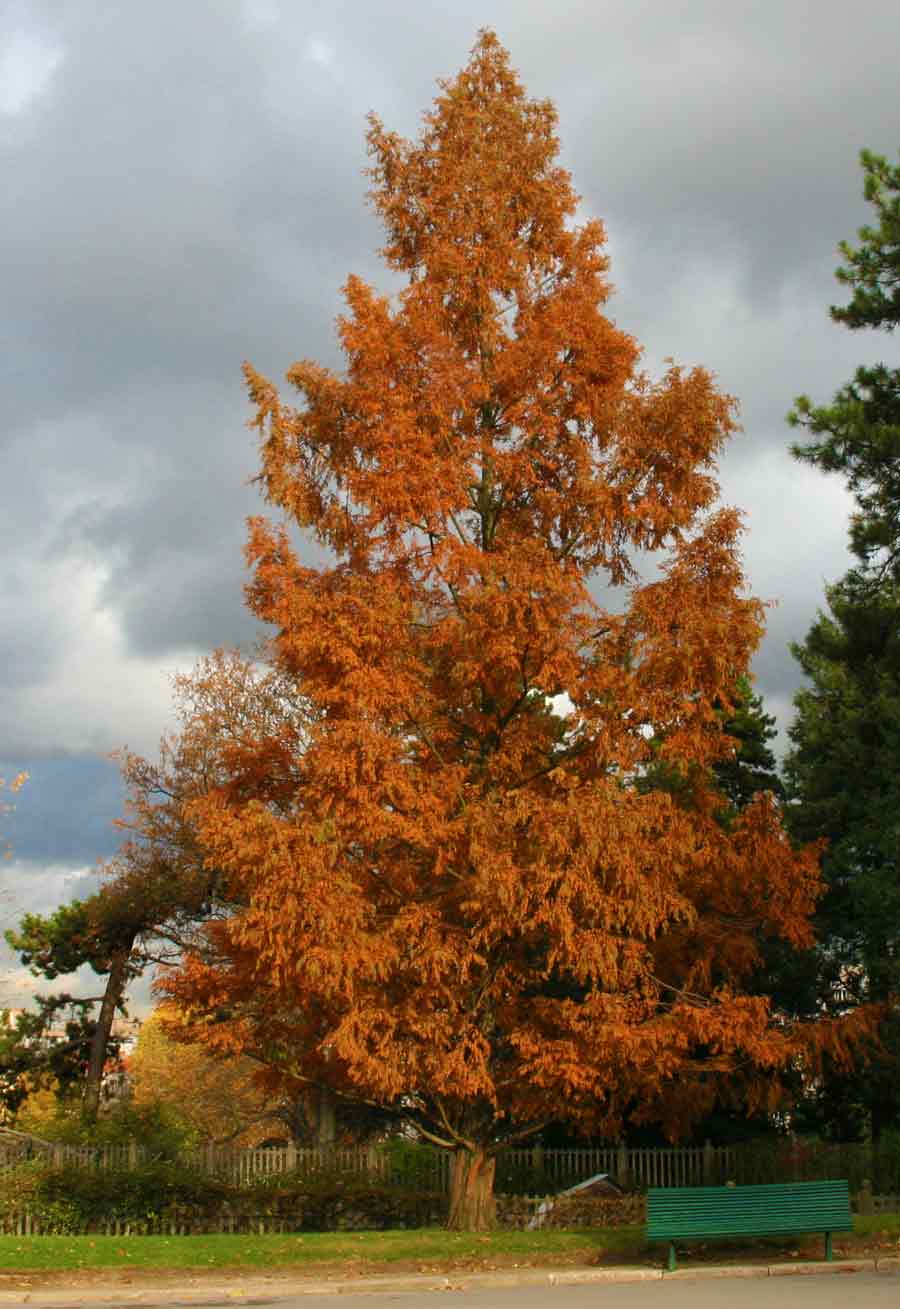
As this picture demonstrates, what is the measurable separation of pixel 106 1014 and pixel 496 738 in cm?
1768

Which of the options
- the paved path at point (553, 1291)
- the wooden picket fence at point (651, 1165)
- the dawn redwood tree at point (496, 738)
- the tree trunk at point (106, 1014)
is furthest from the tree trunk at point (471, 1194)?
the tree trunk at point (106, 1014)

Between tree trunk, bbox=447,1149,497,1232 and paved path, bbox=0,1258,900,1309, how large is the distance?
2.71 meters

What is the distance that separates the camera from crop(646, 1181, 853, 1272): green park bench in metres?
15.7

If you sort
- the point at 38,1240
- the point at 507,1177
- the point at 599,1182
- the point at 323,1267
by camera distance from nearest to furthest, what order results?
the point at 323,1267
the point at 38,1240
the point at 599,1182
the point at 507,1177

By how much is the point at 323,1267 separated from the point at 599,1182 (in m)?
8.88

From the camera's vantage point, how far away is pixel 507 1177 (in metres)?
26.1

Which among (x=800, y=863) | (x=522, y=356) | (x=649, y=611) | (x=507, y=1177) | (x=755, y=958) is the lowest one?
(x=507, y=1177)

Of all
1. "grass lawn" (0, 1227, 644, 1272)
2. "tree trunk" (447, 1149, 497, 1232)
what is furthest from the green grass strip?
"tree trunk" (447, 1149, 497, 1232)

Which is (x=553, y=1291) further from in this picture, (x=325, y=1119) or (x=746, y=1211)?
(x=325, y=1119)

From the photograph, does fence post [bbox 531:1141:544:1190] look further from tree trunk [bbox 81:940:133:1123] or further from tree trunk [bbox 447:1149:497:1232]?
tree trunk [bbox 81:940:133:1123]

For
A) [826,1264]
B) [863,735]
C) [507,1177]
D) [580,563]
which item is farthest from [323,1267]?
[863,735]

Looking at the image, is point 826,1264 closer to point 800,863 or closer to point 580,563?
point 800,863

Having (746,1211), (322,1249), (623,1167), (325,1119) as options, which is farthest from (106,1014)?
(746,1211)

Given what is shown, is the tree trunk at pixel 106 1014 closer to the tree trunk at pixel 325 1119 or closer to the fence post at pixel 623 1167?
the tree trunk at pixel 325 1119
